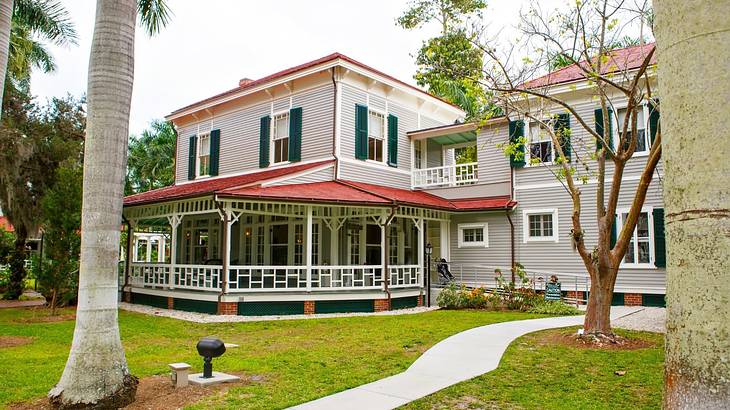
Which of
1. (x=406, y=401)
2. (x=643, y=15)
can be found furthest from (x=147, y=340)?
(x=643, y=15)

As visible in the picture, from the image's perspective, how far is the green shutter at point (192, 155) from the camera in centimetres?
2258

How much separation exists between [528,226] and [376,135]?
608cm

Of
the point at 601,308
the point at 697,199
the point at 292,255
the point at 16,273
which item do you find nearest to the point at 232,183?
the point at 292,255

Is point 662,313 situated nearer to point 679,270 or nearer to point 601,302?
point 601,302

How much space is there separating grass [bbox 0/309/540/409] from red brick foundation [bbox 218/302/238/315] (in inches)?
51.2

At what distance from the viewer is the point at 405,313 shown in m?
14.8

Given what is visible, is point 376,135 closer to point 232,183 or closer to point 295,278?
point 232,183

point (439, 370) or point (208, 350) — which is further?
point (439, 370)

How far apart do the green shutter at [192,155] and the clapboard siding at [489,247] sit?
11.1m

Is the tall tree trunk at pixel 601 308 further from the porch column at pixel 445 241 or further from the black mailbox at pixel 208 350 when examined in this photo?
the porch column at pixel 445 241

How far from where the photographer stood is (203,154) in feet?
73.4

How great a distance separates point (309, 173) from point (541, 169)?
7.52 m

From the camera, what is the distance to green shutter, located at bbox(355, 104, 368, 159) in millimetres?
18062

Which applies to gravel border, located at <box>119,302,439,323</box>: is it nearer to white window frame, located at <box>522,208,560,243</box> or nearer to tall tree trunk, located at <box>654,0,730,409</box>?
white window frame, located at <box>522,208,560,243</box>
